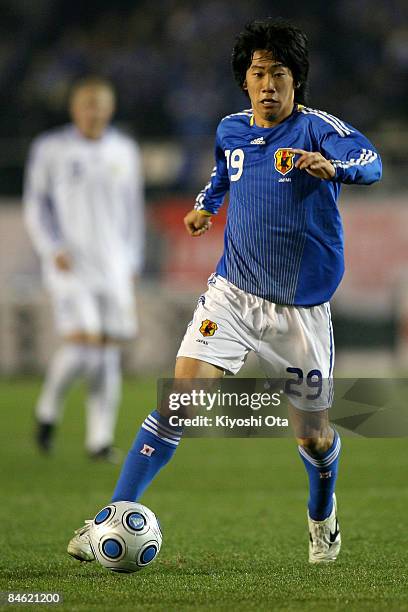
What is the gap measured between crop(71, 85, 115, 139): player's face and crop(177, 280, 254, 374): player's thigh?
3.96m

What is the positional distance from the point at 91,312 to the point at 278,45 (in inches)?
165

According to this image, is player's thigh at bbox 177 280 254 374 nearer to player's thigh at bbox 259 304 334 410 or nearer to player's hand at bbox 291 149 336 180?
player's thigh at bbox 259 304 334 410

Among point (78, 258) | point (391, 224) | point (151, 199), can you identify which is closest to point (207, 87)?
point (151, 199)

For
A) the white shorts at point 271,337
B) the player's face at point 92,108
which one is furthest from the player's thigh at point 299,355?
the player's face at point 92,108

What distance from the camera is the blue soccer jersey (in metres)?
4.30

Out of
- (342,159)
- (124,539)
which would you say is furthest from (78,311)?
(342,159)

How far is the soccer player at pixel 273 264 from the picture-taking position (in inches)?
168

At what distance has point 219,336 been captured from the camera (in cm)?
429

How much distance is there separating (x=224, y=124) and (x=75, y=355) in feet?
12.9

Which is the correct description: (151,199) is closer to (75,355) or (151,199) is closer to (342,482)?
(75,355)

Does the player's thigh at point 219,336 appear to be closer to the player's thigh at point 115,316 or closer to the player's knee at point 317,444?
the player's knee at point 317,444

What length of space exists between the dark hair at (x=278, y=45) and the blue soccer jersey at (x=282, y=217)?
156 mm

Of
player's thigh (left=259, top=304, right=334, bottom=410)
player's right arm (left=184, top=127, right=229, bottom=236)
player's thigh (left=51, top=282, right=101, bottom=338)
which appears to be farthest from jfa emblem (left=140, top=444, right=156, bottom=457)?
player's thigh (left=51, top=282, right=101, bottom=338)

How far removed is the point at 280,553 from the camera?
466cm
